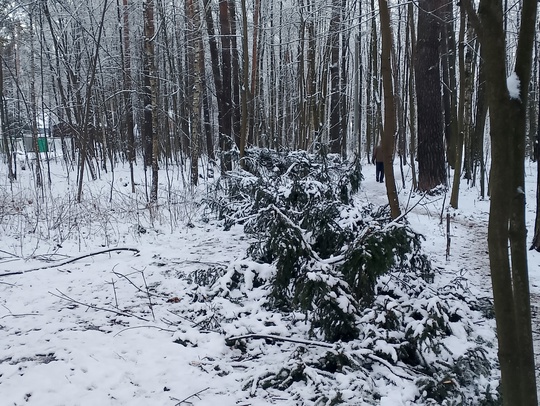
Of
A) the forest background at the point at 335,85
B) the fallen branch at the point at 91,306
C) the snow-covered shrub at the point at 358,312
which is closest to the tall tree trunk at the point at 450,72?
the forest background at the point at 335,85

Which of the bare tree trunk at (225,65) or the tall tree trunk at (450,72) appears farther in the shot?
the bare tree trunk at (225,65)

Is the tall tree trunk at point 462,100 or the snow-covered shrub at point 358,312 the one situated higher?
the tall tree trunk at point 462,100

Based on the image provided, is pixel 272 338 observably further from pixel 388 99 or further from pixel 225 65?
pixel 225 65

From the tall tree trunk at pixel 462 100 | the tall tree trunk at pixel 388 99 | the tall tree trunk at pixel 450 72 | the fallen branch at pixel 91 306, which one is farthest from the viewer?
the tall tree trunk at pixel 450 72

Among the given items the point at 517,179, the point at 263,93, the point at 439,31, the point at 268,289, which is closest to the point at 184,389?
the point at 268,289

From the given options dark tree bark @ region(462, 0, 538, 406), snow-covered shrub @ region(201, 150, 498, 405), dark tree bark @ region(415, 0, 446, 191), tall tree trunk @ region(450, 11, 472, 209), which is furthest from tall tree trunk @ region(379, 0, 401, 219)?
dark tree bark @ region(415, 0, 446, 191)

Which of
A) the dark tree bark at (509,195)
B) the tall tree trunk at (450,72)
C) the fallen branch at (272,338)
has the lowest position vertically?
the fallen branch at (272,338)

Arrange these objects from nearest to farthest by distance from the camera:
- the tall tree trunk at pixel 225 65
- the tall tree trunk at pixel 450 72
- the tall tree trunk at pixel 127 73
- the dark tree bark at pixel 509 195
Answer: the dark tree bark at pixel 509 195 → the tall tree trunk at pixel 450 72 → the tall tree trunk at pixel 225 65 → the tall tree trunk at pixel 127 73

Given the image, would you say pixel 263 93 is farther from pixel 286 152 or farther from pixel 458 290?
pixel 458 290

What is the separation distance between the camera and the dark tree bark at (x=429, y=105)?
10.6m

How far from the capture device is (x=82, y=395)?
2559 mm

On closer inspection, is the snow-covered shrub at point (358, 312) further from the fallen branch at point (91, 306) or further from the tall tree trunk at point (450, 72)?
the tall tree trunk at point (450, 72)

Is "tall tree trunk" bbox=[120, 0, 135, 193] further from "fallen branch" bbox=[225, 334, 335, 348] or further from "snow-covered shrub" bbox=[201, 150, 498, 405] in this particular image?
"fallen branch" bbox=[225, 334, 335, 348]

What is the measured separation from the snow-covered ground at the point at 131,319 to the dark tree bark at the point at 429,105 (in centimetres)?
392
